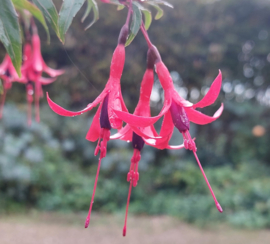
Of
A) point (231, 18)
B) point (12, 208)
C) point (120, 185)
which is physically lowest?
point (12, 208)

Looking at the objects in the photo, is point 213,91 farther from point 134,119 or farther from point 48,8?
point 48,8

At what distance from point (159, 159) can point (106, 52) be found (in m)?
1.22

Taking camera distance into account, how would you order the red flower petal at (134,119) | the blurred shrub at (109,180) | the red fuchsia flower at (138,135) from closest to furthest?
the red flower petal at (134,119)
the red fuchsia flower at (138,135)
the blurred shrub at (109,180)

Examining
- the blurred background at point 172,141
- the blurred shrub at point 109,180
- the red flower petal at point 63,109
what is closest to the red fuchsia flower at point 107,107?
the red flower petal at point 63,109

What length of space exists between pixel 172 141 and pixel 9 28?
2.21m

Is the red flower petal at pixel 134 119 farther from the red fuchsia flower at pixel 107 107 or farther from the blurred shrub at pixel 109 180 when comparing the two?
the blurred shrub at pixel 109 180

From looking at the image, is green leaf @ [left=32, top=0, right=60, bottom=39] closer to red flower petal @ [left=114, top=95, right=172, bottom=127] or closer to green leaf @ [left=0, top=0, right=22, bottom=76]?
green leaf @ [left=0, top=0, right=22, bottom=76]

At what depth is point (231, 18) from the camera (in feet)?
9.33

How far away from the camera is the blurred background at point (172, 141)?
211 centimetres

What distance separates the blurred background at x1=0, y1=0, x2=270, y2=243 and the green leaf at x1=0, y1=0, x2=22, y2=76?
1.79 meters

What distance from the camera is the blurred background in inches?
83.2

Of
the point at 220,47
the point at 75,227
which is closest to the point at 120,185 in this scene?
the point at 75,227

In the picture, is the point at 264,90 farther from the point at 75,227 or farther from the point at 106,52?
the point at 75,227

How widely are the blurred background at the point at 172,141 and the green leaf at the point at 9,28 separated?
Answer: 70.5 inches
